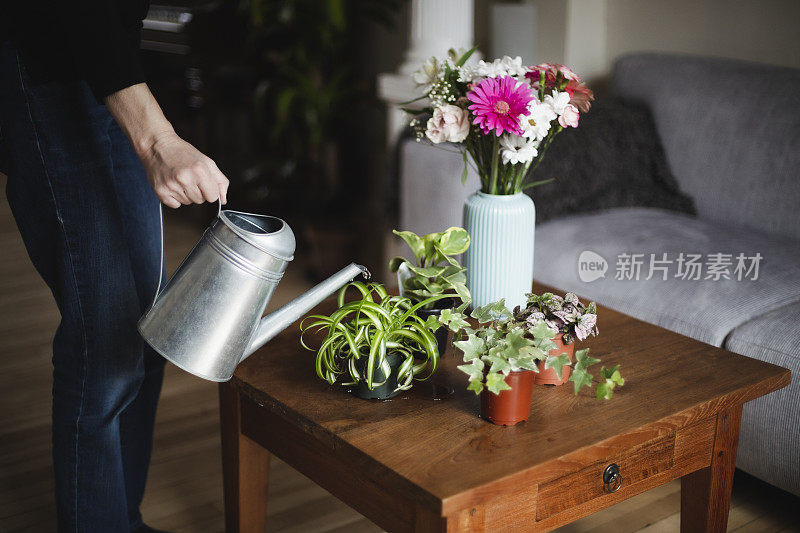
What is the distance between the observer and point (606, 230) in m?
2.15

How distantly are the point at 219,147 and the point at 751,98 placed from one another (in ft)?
8.82

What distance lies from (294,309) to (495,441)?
34cm

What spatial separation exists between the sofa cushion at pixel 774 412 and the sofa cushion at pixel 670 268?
6 cm

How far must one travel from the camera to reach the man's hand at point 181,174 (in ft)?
3.37

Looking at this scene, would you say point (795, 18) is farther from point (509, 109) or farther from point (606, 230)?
point (509, 109)

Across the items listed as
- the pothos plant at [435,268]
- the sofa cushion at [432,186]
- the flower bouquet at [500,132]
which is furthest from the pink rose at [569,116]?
the sofa cushion at [432,186]

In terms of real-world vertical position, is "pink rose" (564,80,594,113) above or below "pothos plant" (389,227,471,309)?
above

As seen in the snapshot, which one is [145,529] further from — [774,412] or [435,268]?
[774,412]

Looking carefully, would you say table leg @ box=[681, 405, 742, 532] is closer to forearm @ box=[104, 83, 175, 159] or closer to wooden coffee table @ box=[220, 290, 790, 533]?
wooden coffee table @ box=[220, 290, 790, 533]

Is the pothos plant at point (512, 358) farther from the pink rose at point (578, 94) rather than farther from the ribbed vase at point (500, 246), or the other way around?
the pink rose at point (578, 94)

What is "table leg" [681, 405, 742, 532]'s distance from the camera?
1.21 meters

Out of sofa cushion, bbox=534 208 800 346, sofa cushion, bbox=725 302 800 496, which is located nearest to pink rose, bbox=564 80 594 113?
sofa cushion, bbox=534 208 800 346

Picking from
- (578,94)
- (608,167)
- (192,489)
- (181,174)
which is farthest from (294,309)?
(608,167)

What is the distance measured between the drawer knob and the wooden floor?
1.92ft
